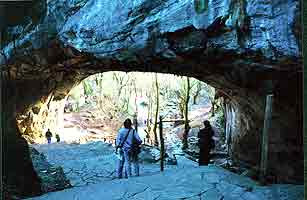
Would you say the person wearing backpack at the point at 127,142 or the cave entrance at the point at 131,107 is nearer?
the person wearing backpack at the point at 127,142

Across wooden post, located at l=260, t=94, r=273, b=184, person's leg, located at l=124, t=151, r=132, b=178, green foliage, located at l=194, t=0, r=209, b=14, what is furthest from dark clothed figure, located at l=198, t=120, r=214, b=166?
green foliage, located at l=194, t=0, r=209, b=14

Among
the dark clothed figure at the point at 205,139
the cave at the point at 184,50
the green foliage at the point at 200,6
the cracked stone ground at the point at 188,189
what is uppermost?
the green foliage at the point at 200,6

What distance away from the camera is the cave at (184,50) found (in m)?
5.55

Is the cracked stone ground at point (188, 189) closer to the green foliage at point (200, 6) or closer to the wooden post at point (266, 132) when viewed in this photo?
the wooden post at point (266, 132)

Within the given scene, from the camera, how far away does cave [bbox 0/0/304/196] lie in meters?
5.55

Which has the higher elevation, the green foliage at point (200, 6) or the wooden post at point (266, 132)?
the green foliage at point (200, 6)

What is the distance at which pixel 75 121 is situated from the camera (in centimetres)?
2748

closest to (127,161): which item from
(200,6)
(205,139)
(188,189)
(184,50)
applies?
(188,189)

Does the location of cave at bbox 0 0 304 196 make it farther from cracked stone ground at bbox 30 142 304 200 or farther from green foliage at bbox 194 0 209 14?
cracked stone ground at bbox 30 142 304 200

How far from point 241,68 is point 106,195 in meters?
3.25

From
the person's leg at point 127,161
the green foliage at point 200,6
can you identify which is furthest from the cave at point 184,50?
the person's leg at point 127,161

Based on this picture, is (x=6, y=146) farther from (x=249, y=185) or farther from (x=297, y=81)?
(x=297, y=81)

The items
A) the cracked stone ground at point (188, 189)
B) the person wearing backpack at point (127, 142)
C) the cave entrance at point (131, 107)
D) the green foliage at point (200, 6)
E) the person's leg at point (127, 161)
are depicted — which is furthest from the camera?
the cave entrance at point (131, 107)

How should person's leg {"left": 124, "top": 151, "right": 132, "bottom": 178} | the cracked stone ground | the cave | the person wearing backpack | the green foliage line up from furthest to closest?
person's leg {"left": 124, "top": 151, "right": 132, "bottom": 178} < the person wearing backpack < the green foliage < the cave < the cracked stone ground
